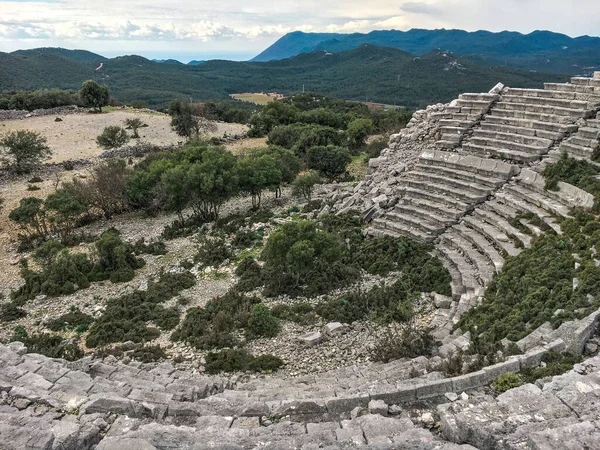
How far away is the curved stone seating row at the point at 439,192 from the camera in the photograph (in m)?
14.3

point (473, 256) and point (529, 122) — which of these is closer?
point (473, 256)

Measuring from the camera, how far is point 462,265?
40.3 feet

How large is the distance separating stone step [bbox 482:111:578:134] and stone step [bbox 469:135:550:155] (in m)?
0.87

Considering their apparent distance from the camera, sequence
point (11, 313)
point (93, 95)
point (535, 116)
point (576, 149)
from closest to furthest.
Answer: point (11, 313) < point (576, 149) < point (535, 116) < point (93, 95)

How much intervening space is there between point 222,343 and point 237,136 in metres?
31.5

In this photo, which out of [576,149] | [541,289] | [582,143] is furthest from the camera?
[582,143]

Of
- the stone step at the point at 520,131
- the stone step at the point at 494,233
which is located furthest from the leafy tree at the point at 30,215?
the stone step at the point at 520,131

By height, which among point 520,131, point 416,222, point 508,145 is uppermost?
point 520,131

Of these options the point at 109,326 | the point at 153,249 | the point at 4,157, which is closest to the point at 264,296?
the point at 109,326

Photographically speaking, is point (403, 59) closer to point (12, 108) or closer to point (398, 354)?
point (12, 108)

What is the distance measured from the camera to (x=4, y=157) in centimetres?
3194

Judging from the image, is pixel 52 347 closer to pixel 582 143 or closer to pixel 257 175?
pixel 257 175

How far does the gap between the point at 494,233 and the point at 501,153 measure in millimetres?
4249

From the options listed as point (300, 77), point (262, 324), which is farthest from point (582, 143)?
point (300, 77)
